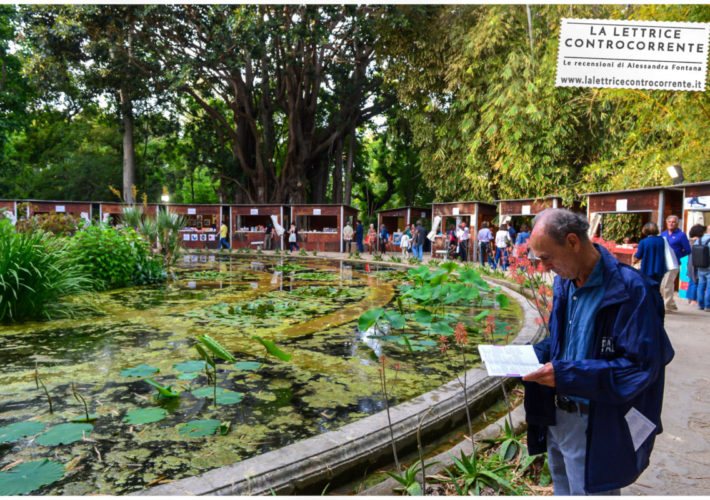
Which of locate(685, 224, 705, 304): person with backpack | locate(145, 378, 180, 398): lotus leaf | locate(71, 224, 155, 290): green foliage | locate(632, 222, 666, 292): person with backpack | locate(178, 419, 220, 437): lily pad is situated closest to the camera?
locate(178, 419, 220, 437): lily pad

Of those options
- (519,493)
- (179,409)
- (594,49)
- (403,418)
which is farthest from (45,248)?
(594,49)

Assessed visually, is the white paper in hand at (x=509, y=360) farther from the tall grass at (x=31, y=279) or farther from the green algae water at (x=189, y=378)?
the tall grass at (x=31, y=279)

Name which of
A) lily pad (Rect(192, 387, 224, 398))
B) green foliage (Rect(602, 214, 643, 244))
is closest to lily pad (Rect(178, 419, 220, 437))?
lily pad (Rect(192, 387, 224, 398))

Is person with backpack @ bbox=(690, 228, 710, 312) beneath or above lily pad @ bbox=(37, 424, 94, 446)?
above

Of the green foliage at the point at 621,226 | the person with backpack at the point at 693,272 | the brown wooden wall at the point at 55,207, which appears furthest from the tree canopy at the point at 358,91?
the person with backpack at the point at 693,272

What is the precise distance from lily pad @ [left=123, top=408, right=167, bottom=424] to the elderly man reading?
8.41 ft

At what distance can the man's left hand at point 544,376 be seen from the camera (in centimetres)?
172

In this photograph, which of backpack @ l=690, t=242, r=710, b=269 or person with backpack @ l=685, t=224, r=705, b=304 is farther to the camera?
person with backpack @ l=685, t=224, r=705, b=304

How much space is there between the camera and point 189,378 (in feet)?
13.7

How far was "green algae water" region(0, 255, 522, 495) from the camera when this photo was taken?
2.85m

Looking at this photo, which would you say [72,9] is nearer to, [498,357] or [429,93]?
[429,93]

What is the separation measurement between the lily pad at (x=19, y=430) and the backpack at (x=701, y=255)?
380 inches

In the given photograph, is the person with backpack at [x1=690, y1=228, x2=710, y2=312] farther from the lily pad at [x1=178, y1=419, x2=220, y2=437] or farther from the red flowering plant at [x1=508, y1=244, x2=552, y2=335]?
the lily pad at [x1=178, y1=419, x2=220, y2=437]

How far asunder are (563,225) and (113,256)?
9.54 metres
